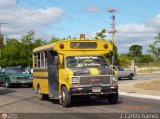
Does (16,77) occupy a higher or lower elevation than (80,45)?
lower

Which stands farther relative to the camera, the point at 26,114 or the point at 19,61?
the point at 19,61

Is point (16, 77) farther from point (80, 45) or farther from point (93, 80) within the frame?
point (93, 80)

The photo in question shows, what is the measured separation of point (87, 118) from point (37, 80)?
828 centimetres

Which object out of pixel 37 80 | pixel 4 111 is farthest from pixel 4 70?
pixel 4 111

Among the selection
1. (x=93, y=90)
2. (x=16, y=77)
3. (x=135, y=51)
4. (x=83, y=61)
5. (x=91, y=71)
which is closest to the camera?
(x=93, y=90)

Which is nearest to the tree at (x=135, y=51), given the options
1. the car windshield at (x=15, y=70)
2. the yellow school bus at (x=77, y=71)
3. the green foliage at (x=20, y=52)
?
the green foliage at (x=20, y=52)

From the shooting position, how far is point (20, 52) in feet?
197

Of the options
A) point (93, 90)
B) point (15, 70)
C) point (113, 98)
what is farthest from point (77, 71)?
point (15, 70)

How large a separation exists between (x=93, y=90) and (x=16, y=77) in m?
17.3

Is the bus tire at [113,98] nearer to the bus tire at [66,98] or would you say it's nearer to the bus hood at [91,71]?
the bus hood at [91,71]

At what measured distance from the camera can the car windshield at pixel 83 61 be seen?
16.8 metres

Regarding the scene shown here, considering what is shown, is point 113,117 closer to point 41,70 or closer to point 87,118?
point 87,118

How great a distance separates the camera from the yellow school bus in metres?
16.0

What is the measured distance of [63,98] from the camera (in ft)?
53.8
